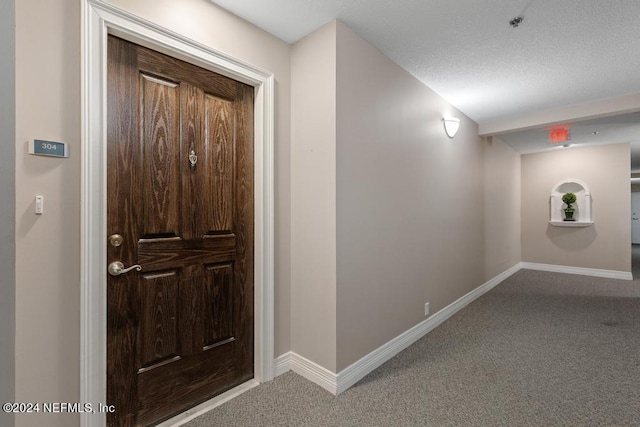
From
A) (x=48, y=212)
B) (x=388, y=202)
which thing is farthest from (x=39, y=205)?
(x=388, y=202)

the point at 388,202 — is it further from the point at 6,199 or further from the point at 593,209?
the point at 593,209

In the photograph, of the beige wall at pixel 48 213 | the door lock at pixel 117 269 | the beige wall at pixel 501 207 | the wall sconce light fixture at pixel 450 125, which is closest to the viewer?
the beige wall at pixel 48 213

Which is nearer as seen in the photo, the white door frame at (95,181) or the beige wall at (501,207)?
the white door frame at (95,181)

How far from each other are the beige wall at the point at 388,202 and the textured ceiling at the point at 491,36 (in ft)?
0.59

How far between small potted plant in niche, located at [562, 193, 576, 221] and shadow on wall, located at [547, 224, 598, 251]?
23 cm

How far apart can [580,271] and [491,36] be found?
556cm

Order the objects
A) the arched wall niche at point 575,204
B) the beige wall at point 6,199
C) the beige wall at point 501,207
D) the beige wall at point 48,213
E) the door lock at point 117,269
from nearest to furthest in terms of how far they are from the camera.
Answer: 1. the beige wall at point 6,199
2. the beige wall at point 48,213
3. the door lock at point 117,269
4. the beige wall at point 501,207
5. the arched wall niche at point 575,204

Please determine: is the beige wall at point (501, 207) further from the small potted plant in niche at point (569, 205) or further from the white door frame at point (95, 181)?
the white door frame at point (95, 181)

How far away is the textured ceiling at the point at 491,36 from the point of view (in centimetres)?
183

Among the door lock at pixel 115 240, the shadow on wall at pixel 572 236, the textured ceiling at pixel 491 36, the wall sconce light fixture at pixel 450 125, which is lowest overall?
the shadow on wall at pixel 572 236

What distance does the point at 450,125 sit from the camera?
3232 millimetres

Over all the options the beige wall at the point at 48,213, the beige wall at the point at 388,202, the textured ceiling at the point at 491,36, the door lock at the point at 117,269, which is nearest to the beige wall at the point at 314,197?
the beige wall at the point at 388,202

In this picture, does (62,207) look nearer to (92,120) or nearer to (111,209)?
(111,209)

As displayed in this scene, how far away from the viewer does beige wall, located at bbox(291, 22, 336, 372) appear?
1962mm
